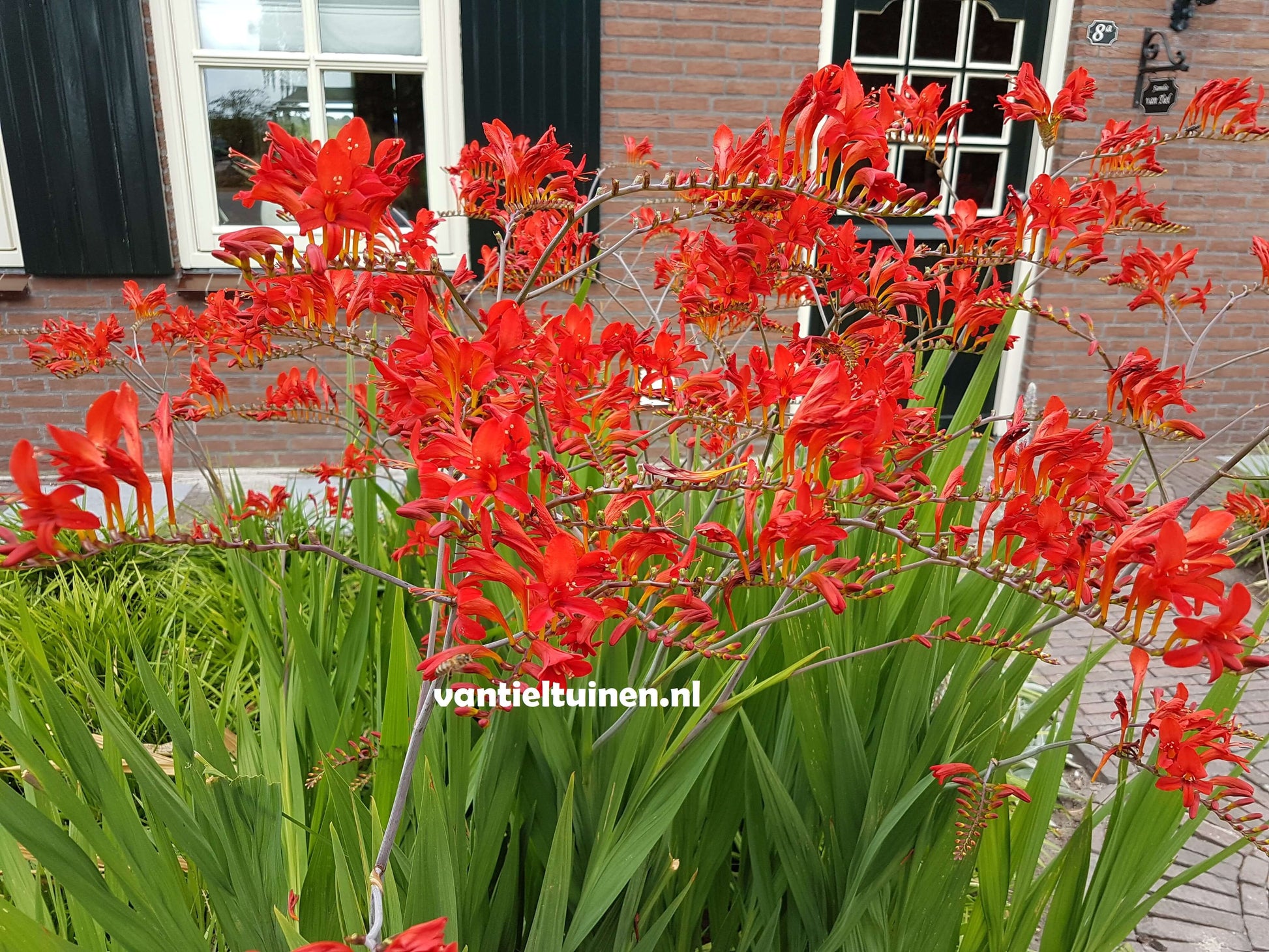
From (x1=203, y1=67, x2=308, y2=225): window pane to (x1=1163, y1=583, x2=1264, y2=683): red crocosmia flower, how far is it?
4029 millimetres

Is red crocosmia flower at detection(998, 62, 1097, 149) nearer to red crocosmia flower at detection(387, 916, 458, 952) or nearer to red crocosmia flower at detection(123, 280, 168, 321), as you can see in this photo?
red crocosmia flower at detection(387, 916, 458, 952)

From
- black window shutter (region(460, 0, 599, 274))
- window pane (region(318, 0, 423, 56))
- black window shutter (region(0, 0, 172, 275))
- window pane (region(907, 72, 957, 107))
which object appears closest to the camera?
black window shutter (region(0, 0, 172, 275))

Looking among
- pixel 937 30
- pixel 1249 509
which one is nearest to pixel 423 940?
pixel 1249 509

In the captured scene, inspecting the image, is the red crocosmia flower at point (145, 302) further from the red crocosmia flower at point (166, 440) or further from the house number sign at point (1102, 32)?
the house number sign at point (1102, 32)

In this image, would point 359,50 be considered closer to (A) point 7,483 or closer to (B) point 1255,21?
(A) point 7,483

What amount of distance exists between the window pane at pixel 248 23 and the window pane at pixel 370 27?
0.41 ft

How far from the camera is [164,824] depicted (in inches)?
36.2

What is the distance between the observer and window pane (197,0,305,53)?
3.71 meters

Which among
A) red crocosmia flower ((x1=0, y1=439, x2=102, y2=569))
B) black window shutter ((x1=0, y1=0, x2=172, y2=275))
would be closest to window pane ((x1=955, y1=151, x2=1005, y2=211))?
black window shutter ((x1=0, y1=0, x2=172, y2=275))

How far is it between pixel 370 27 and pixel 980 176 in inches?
126

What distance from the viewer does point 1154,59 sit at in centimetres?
404

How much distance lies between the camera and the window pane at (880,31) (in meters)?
4.11

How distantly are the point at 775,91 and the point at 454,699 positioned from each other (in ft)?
12.5

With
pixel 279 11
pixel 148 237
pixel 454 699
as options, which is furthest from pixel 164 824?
pixel 279 11
